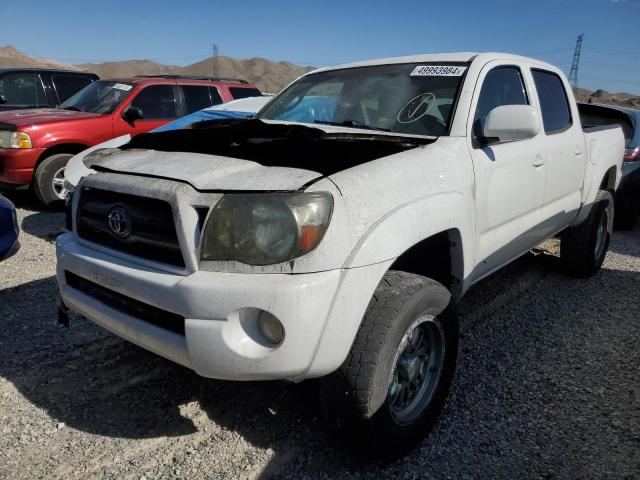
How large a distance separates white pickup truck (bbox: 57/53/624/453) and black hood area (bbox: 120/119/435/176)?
14 mm

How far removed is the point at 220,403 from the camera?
2680mm

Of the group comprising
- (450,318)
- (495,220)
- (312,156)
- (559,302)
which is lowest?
(559,302)

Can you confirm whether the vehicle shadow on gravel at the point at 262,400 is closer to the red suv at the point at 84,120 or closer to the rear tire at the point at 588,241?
the rear tire at the point at 588,241

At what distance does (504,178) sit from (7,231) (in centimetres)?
357

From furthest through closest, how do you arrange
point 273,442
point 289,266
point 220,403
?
point 220,403, point 273,442, point 289,266

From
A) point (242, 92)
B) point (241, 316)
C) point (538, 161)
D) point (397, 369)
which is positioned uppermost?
point (242, 92)

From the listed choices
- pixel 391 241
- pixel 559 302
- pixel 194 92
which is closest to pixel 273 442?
pixel 391 241

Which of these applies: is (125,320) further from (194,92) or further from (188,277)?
(194,92)

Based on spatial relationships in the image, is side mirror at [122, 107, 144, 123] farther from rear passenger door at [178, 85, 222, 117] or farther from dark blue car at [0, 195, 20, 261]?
dark blue car at [0, 195, 20, 261]

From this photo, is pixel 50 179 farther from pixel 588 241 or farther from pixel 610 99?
pixel 610 99

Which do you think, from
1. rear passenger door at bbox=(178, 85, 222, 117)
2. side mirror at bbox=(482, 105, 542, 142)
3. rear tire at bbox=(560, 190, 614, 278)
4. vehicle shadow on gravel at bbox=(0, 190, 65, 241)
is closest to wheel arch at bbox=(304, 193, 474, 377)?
side mirror at bbox=(482, 105, 542, 142)

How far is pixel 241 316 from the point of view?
72.3 inches

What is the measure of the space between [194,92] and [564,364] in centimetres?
683

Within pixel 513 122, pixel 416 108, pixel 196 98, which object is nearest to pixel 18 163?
pixel 196 98
